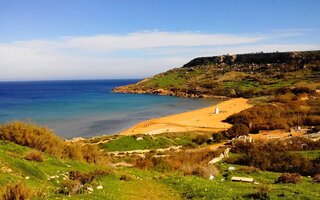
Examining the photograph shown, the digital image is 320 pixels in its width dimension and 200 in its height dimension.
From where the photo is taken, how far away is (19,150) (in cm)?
2250

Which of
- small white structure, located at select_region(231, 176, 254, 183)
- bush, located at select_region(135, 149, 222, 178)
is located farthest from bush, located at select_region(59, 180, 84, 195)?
small white structure, located at select_region(231, 176, 254, 183)

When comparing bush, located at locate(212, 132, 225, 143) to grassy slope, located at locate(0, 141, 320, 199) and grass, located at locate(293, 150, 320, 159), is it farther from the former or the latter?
grassy slope, located at locate(0, 141, 320, 199)

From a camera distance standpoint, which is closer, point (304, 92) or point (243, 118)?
point (243, 118)

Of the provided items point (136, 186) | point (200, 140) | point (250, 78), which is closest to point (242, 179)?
point (136, 186)

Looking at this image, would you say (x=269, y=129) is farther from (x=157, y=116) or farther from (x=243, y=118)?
(x=157, y=116)

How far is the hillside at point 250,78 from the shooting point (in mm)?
116081

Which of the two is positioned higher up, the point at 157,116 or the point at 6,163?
the point at 6,163

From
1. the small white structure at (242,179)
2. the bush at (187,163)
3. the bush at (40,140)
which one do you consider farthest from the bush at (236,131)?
the small white structure at (242,179)

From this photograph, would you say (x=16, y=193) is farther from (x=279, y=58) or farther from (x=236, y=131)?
(x=279, y=58)

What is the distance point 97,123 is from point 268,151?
4188 cm

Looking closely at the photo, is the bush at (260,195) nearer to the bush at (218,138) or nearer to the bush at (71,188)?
the bush at (71,188)

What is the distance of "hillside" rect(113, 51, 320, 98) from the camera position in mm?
116081

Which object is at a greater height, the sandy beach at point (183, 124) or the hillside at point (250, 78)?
the hillside at point (250, 78)

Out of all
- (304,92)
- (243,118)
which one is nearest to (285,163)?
(243,118)
